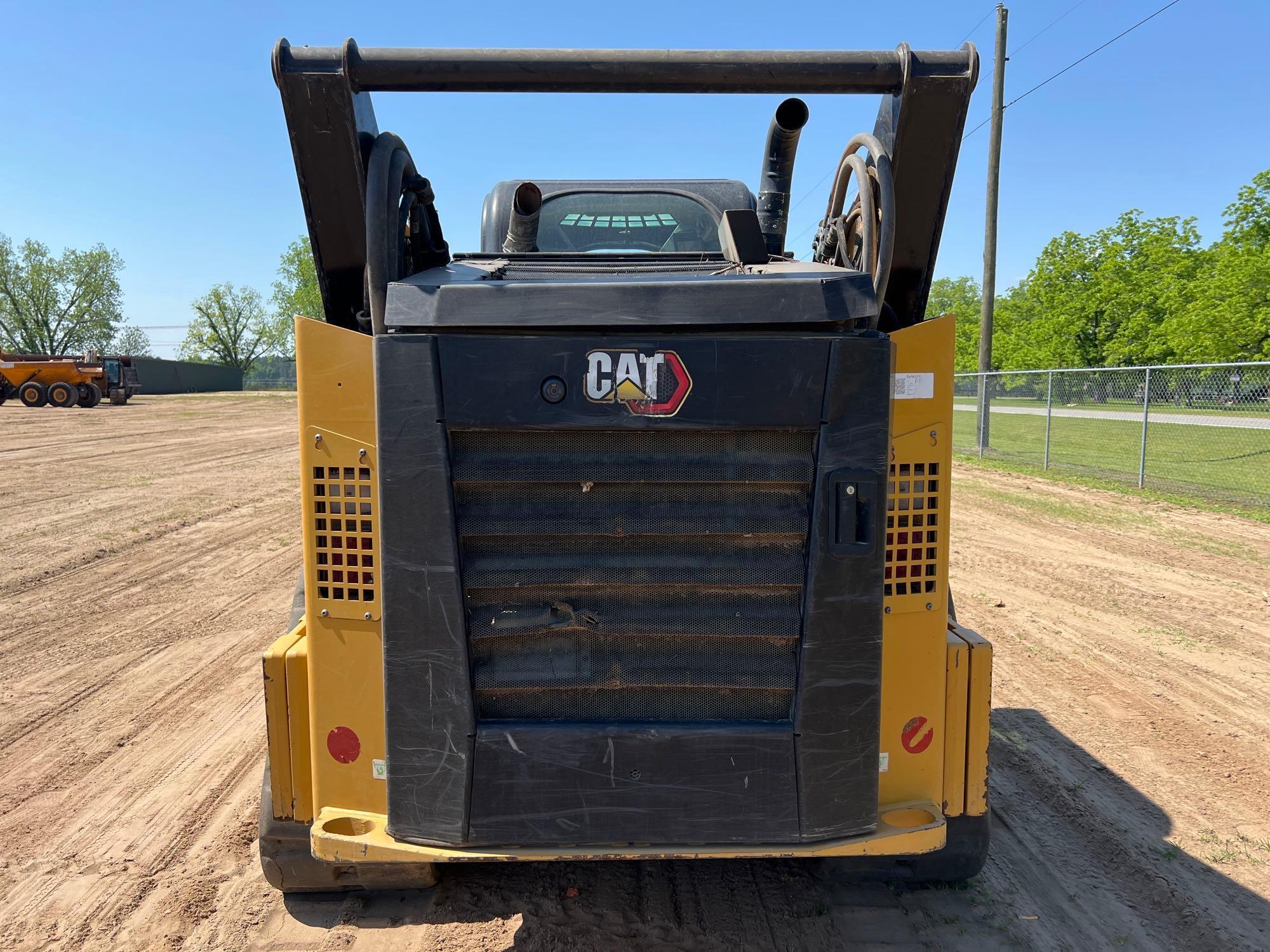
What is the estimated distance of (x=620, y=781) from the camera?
2.18 metres

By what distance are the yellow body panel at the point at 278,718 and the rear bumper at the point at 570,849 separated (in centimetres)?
28

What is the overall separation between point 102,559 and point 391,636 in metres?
7.44

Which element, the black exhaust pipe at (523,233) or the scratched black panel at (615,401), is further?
the black exhaust pipe at (523,233)

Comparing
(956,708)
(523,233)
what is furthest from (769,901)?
(523,233)

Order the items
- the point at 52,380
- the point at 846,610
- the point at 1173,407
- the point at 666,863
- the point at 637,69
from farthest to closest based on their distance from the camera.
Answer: the point at 52,380, the point at 1173,407, the point at 666,863, the point at 637,69, the point at 846,610

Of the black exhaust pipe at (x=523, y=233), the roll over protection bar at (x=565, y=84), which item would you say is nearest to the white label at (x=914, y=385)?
the roll over protection bar at (x=565, y=84)

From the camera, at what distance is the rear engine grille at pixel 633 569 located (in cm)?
210

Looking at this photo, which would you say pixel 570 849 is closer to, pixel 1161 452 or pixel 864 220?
pixel 864 220

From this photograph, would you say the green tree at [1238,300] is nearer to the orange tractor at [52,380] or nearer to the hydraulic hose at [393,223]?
the hydraulic hose at [393,223]

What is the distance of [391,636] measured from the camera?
2145 mm

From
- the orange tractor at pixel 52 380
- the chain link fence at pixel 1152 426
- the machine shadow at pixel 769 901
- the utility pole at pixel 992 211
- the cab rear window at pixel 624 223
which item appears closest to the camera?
the machine shadow at pixel 769 901

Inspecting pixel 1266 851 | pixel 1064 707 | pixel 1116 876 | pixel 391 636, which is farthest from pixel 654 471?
pixel 1064 707

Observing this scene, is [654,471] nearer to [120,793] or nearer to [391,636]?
[391,636]

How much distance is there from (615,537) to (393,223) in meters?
1.08
